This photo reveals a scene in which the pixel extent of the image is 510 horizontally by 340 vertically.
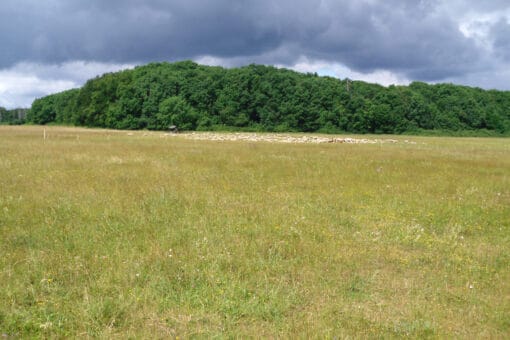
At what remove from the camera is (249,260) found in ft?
21.3

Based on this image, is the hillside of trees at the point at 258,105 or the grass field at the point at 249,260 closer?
the grass field at the point at 249,260

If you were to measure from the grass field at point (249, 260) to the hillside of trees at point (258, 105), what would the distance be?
7382cm

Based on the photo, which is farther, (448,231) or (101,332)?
(448,231)

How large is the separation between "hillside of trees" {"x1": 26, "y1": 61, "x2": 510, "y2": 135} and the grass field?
73.8m

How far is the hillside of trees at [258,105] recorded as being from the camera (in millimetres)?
86000

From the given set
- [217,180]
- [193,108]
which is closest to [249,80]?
[193,108]

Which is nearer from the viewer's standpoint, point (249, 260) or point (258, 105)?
point (249, 260)

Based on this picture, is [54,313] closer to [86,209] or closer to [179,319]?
[179,319]

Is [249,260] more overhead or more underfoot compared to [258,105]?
more underfoot

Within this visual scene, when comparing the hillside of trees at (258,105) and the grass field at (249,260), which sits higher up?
the hillside of trees at (258,105)

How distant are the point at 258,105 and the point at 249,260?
284 feet

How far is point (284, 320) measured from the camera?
15.6 ft

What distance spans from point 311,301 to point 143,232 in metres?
4.11

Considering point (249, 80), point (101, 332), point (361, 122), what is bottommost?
point (101, 332)
